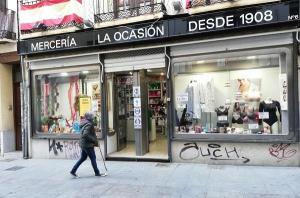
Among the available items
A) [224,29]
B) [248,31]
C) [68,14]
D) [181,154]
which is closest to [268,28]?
[248,31]

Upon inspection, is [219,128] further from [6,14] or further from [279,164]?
[6,14]

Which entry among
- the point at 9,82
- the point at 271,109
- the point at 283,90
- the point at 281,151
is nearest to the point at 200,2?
the point at 283,90

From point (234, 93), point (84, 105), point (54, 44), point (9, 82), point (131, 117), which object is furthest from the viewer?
point (9, 82)

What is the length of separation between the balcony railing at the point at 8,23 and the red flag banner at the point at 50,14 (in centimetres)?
74

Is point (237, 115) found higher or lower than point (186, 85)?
lower

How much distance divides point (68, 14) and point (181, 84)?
4129mm

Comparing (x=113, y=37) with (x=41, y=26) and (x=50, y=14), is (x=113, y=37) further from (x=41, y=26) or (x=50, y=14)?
(x=41, y=26)

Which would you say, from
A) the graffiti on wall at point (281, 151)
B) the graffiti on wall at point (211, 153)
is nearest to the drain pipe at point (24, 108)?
the graffiti on wall at point (211, 153)

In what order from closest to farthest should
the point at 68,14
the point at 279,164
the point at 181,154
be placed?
the point at 279,164
the point at 181,154
the point at 68,14

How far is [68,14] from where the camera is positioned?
10688mm

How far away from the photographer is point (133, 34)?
9.89 m

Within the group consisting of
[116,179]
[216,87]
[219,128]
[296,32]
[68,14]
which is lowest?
[116,179]

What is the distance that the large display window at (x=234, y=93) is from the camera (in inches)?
350

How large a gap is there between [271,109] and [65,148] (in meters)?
6.40
